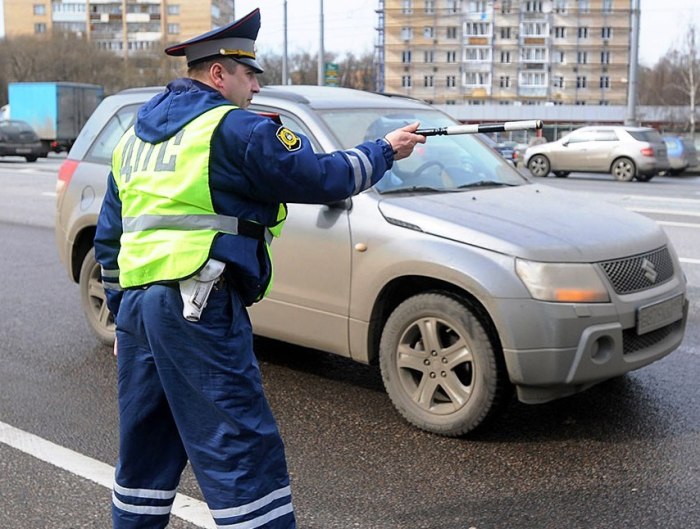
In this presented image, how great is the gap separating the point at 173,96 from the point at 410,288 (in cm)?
219

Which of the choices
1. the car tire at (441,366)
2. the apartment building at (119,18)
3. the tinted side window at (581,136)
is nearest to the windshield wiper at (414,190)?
the car tire at (441,366)

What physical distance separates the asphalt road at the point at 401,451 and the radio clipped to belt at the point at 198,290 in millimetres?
1268

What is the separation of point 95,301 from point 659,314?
145 inches

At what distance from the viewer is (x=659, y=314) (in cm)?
448

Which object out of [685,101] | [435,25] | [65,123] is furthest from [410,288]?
[435,25]

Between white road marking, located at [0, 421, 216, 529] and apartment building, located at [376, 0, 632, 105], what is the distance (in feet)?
382

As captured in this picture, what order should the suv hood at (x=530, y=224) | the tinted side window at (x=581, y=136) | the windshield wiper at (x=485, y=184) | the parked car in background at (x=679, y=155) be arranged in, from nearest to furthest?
the suv hood at (x=530, y=224) → the windshield wiper at (x=485, y=184) → the tinted side window at (x=581, y=136) → the parked car in background at (x=679, y=155)

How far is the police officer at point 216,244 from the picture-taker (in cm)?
264

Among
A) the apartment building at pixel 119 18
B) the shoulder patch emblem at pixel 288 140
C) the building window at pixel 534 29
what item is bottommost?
the shoulder patch emblem at pixel 288 140

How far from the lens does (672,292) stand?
465 centimetres

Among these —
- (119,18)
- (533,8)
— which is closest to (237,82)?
(533,8)

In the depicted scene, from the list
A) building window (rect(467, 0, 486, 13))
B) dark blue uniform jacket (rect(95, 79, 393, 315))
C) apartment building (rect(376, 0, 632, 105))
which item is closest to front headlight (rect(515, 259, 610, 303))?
dark blue uniform jacket (rect(95, 79, 393, 315))

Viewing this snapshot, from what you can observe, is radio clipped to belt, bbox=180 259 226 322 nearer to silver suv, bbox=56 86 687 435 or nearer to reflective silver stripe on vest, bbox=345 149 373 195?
reflective silver stripe on vest, bbox=345 149 373 195

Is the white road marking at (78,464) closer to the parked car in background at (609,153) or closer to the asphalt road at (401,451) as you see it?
the asphalt road at (401,451)
